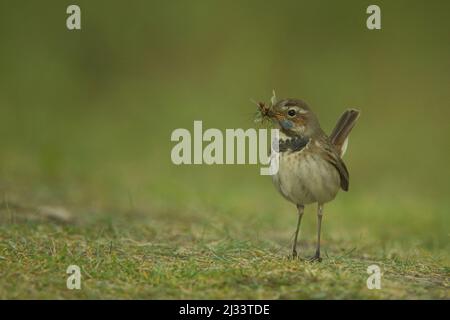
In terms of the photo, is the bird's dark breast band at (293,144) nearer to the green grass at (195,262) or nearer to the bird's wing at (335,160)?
the bird's wing at (335,160)

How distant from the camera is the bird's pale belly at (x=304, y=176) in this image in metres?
6.50

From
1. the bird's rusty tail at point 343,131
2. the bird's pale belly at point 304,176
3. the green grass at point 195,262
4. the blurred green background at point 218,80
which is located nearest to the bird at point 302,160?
the bird's pale belly at point 304,176

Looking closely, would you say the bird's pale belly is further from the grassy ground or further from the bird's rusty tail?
the bird's rusty tail

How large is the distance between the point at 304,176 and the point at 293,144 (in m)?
0.34

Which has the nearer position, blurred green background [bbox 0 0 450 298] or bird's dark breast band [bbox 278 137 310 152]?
bird's dark breast band [bbox 278 137 310 152]

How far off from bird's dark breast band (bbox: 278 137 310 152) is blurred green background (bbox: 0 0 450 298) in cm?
579

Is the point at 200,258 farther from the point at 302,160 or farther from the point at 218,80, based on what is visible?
the point at 218,80

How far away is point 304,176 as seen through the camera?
6.50 metres

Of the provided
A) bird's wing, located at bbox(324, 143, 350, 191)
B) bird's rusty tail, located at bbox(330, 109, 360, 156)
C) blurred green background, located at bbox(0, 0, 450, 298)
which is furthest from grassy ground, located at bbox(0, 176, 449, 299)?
blurred green background, located at bbox(0, 0, 450, 298)

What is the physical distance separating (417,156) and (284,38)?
521cm

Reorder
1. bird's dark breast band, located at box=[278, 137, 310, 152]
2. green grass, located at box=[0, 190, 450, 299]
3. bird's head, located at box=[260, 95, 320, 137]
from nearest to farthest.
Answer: green grass, located at box=[0, 190, 450, 299] → bird's dark breast band, located at box=[278, 137, 310, 152] → bird's head, located at box=[260, 95, 320, 137]

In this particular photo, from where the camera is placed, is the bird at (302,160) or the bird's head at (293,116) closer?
the bird at (302,160)

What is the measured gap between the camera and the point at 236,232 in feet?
27.4

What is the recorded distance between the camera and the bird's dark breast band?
6637mm
